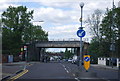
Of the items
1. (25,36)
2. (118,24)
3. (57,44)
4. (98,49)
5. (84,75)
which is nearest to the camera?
(84,75)

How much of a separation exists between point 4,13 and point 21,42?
30.9ft

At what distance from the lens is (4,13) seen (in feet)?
251

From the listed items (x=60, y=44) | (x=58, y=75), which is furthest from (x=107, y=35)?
(x=58, y=75)

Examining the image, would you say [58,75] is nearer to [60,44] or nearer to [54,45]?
[60,44]

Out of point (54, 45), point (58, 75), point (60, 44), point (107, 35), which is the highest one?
point (107, 35)

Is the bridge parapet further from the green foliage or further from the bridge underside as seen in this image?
the green foliage

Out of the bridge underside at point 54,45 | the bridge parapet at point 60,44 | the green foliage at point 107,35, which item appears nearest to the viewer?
the green foliage at point 107,35

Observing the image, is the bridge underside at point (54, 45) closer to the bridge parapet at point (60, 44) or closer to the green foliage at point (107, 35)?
the bridge parapet at point (60, 44)

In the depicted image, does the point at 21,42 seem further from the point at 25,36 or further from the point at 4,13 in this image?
the point at 4,13

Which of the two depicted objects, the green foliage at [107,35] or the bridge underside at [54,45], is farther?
the bridge underside at [54,45]

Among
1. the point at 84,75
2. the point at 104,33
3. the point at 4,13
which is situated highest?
the point at 4,13

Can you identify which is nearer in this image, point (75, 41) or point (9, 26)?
point (9, 26)

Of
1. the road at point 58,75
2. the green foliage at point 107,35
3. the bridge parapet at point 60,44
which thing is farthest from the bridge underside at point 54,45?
the road at point 58,75

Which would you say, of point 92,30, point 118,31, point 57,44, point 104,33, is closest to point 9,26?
point 57,44
